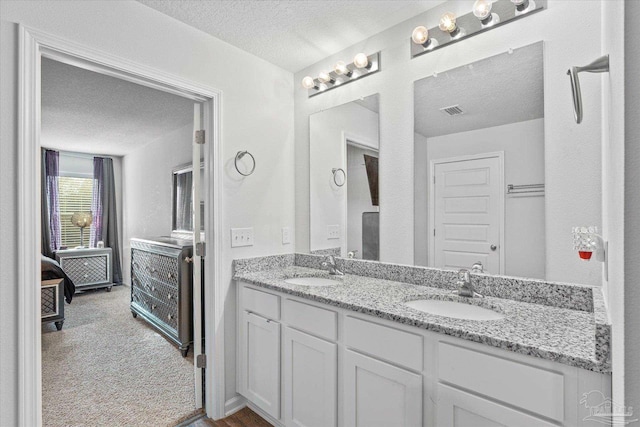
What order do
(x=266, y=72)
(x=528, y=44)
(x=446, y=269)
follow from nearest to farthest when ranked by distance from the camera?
(x=528, y=44), (x=446, y=269), (x=266, y=72)

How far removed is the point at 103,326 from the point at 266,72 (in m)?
3.04

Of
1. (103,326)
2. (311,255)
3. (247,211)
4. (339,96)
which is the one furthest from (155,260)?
(339,96)

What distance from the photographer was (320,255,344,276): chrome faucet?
6.98 ft

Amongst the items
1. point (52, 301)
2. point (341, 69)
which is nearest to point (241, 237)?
point (341, 69)

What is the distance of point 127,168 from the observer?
3779 millimetres

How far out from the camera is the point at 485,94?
5.30 feet

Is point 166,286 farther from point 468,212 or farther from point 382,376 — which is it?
point 468,212

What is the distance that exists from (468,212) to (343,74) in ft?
4.04

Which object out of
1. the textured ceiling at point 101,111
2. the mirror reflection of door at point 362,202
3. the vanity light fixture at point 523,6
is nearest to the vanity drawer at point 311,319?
the mirror reflection of door at point 362,202

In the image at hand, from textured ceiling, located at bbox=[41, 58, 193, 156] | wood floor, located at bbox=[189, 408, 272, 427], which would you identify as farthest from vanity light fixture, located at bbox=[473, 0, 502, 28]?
wood floor, located at bbox=[189, 408, 272, 427]

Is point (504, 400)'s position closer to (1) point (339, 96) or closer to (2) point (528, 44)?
(2) point (528, 44)

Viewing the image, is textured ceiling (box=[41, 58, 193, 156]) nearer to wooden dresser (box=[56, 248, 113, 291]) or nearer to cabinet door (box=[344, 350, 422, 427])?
wooden dresser (box=[56, 248, 113, 291])
